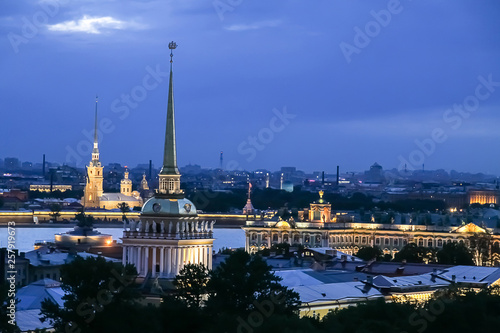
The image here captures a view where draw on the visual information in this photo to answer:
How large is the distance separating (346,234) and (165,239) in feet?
206

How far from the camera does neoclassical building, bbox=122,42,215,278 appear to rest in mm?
40750

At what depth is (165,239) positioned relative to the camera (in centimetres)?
4075

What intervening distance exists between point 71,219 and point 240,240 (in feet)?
151

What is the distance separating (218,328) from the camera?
32.3m

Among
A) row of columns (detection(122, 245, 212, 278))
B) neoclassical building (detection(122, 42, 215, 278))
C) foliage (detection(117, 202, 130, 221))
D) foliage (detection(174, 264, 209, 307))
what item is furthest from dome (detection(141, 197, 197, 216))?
foliage (detection(117, 202, 130, 221))

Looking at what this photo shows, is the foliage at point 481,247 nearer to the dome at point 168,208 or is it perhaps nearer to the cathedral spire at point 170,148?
the cathedral spire at point 170,148

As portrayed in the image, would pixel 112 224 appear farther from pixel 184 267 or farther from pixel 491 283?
pixel 184 267

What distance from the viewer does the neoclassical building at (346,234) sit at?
323 feet

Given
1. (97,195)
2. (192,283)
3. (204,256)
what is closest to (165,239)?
(204,256)

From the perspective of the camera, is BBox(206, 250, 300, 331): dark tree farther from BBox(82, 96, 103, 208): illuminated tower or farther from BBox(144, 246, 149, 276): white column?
BBox(82, 96, 103, 208): illuminated tower

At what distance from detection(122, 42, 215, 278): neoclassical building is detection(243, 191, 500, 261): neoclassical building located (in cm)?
5452

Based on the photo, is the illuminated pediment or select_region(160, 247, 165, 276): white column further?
the illuminated pediment

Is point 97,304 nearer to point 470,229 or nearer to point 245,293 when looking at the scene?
point 245,293

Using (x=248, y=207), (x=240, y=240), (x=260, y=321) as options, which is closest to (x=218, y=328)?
(x=260, y=321)
